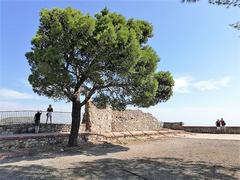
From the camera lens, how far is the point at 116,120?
82.1 ft

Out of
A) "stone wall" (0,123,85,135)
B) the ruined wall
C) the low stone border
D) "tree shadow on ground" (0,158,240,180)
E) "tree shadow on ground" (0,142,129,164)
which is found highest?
the ruined wall

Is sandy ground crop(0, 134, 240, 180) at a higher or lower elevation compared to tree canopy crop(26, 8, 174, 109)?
lower

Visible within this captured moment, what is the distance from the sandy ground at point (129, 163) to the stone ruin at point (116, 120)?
3754 mm

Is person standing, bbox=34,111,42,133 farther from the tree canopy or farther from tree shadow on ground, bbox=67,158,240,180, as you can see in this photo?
tree shadow on ground, bbox=67,158,240,180

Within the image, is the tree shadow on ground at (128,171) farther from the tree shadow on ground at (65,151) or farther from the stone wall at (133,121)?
the stone wall at (133,121)

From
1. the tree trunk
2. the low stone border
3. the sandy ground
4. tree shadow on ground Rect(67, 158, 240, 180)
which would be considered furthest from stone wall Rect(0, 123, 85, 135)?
tree shadow on ground Rect(67, 158, 240, 180)

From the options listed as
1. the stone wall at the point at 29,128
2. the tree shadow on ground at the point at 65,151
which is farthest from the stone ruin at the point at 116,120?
the tree shadow on ground at the point at 65,151

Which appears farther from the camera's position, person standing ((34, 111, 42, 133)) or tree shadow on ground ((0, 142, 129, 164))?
person standing ((34, 111, 42, 133))

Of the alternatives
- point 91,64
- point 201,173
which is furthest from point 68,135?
point 201,173

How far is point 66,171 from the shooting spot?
39.7ft

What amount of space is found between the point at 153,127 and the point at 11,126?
1195 cm

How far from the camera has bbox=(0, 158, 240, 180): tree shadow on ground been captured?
1142 centimetres

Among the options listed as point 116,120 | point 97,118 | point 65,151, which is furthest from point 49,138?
point 116,120

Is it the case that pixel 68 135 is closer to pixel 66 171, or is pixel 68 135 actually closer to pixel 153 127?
pixel 66 171
